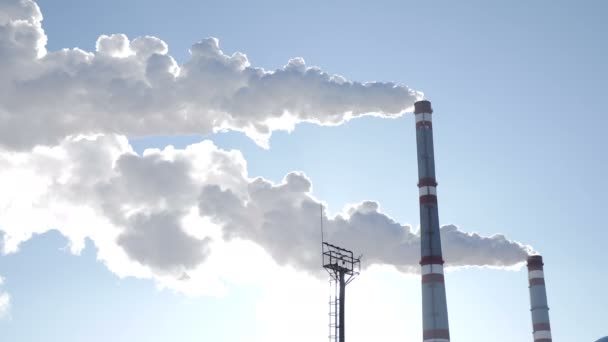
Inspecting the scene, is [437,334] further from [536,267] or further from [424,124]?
[424,124]

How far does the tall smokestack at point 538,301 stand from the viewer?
54.3 metres

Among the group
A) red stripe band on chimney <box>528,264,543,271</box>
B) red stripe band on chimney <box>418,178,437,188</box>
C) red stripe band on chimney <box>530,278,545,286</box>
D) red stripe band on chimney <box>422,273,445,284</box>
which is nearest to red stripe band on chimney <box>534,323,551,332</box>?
red stripe band on chimney <box>530,278,545,286</box>

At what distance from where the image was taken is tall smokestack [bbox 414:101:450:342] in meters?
47.5

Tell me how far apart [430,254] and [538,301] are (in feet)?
40.5

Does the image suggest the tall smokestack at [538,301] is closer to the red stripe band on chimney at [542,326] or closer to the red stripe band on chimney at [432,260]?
the red stripe band on chimney at [542,326]

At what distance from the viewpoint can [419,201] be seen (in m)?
50.0

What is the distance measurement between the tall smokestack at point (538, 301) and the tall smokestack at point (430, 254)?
1055 centimetres

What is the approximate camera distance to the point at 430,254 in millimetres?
48312

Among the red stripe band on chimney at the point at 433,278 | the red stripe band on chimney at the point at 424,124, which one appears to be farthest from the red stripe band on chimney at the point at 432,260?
the red stripe band on chimney at the point at 424,124

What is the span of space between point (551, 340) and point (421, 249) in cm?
1394

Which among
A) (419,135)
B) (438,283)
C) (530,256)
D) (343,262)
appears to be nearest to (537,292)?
(530,256)

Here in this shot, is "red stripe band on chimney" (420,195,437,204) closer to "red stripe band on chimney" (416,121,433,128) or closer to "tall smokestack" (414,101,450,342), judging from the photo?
"tall smokestack" (414,101,450,342)

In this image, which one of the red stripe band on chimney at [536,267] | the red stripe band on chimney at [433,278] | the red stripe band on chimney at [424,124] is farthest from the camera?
the red stripe band on chimney at [536,267]

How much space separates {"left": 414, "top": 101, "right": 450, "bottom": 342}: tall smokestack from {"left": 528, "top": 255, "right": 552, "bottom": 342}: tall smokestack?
10554 millimetres
